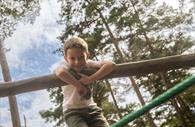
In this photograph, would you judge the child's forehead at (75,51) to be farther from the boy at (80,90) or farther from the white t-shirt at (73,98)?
the white t-shirt at (73,98)

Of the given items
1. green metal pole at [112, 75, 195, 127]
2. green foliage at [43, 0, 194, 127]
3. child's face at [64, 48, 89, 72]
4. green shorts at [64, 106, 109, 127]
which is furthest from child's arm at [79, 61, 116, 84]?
green foliage at [43, 0, 194, 127]

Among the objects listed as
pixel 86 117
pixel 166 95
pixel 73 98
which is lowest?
pixel 166 95

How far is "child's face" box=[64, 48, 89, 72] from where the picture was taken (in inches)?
111

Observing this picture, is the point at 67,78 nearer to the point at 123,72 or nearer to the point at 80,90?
the point at 80,90

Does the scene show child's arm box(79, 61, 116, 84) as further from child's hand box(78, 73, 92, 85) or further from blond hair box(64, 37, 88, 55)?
blond hair box(64, 37, 88, 55)

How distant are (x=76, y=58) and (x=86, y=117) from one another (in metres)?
0.46

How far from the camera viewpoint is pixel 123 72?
2.76 metres

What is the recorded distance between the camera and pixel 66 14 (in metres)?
25.2

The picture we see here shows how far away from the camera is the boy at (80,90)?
276 centimetres

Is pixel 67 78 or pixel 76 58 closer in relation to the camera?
pixel 67 78

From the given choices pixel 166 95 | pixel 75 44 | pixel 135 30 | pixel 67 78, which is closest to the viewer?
pixel 166 95

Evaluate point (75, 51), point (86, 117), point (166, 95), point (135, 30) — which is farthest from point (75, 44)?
point (135, 30)

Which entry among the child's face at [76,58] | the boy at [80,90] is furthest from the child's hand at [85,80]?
the child's face at [76,58]

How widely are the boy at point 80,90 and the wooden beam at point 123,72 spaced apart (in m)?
0.08
